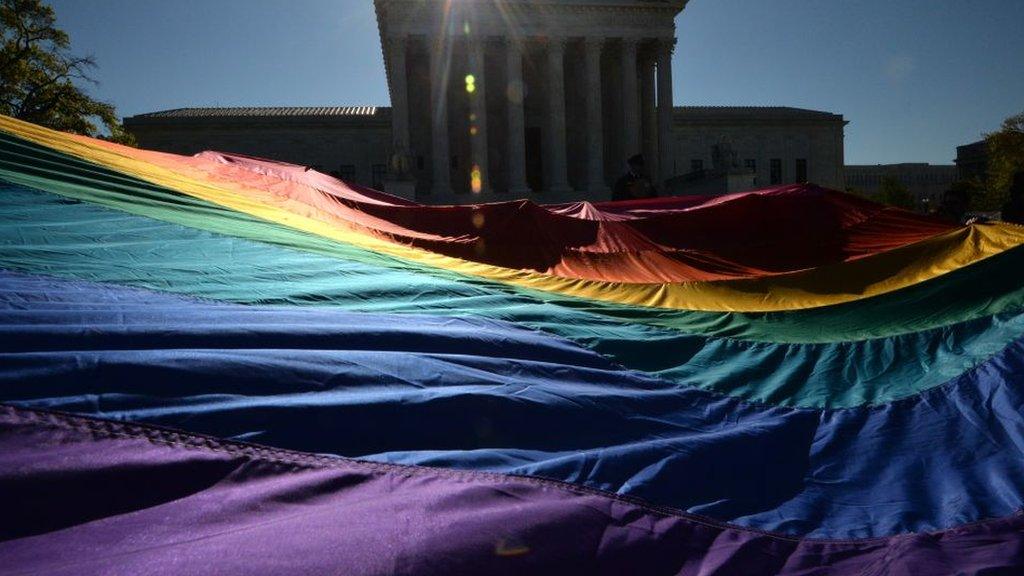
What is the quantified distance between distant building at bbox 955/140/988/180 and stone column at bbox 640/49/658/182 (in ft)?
217

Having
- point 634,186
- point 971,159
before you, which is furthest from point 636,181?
point 971,159

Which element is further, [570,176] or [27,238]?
A: [570,176]

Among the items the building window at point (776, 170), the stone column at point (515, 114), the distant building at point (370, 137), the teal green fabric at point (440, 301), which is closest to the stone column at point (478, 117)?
the stone column at point (515, 114)

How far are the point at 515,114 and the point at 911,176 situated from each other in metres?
84.3

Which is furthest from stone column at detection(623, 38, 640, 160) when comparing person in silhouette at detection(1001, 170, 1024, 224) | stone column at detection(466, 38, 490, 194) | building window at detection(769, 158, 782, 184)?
person in silhouette at detection(1001, 170, 1024, 224)

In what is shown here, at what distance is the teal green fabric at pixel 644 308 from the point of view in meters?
3.62

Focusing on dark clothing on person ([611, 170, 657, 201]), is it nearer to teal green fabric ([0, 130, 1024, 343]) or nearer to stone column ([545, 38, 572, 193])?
teal green fabric ([0, 130, 1024, 343])

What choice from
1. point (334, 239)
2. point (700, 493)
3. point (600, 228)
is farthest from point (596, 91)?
point (700, 493)

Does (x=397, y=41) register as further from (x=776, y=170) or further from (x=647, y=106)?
(x=776, y=170)

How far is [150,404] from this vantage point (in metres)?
1.59

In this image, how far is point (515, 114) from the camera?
35.1 m

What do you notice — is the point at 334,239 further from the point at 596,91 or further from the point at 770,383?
the point at 596,91

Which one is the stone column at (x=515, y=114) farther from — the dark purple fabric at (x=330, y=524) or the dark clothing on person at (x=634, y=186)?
the dark purple fabric at (x=330, y=524)

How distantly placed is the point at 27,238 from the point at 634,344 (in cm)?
293
